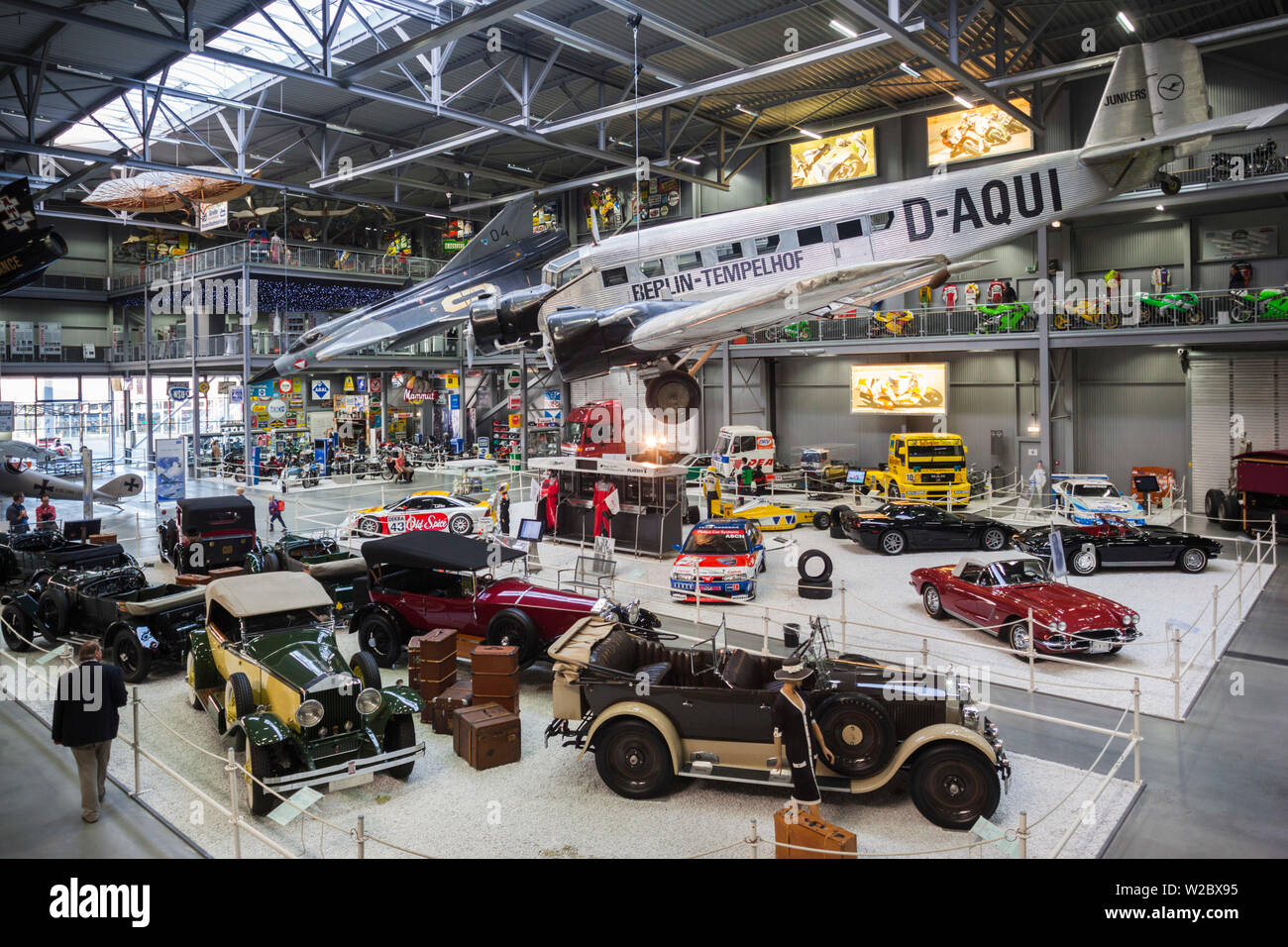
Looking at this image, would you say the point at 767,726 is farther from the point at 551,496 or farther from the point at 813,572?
the point at 551,496

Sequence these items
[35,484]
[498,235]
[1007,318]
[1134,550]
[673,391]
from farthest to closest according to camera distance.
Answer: [1007,318] → [35,484] → [498,235] → [1134,550] → [673,391]

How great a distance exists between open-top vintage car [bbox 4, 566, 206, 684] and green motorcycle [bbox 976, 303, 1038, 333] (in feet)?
74.3

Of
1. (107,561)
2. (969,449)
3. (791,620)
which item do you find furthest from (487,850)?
(969,449)

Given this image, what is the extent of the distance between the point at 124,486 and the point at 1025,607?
20.6 meters

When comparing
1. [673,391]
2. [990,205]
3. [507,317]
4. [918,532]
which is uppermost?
[990,205]

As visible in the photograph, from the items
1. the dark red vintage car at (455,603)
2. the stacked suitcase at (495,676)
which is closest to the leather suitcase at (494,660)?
the stacked suitcase at (495,676)

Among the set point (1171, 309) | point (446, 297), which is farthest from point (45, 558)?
point (1171, 309)

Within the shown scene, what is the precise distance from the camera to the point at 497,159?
34156mm

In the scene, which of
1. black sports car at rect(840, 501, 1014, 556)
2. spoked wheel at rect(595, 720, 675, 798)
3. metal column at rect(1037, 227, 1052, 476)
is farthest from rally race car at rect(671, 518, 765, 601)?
metal column at rect(1037, 227, 1052, 476)

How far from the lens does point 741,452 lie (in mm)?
26547

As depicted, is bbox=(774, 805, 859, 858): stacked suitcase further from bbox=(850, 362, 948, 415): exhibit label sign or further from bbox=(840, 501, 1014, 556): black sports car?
bbox=(850, 362, 948, 415): exhibit label sign

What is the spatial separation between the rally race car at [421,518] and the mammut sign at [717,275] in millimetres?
7803

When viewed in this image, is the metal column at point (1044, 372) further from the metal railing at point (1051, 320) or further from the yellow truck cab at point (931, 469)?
the yellow truck cab at point (931, 469)

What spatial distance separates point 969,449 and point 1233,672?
63.6 feet
